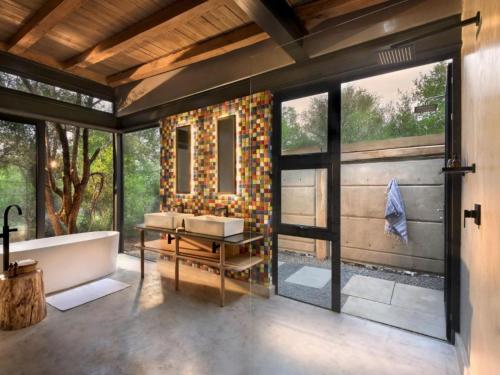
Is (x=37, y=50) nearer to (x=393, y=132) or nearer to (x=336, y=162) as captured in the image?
(x=336, y=162)

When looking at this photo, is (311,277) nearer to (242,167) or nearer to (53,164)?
(242,167)

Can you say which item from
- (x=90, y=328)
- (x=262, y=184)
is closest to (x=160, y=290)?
(x=90, y=328)

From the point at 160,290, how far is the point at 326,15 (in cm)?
332

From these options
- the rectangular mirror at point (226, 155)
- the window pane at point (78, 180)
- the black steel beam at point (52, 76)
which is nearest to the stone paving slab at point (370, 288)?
the rectangular mirror at point (226, 155)

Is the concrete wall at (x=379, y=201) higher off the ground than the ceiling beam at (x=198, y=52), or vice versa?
the ceiling beam at (x=198, y=52)

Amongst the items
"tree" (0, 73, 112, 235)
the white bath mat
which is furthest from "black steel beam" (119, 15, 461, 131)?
the white bath mat

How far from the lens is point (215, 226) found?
267 centimetres

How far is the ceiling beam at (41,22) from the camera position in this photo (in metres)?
2.09

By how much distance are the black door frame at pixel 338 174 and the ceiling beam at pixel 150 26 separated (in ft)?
3.57

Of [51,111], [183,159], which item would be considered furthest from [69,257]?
[51,111]

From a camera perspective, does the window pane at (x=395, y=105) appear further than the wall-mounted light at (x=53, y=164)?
No

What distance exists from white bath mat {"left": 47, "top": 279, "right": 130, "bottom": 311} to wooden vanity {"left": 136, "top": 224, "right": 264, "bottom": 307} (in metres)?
0.40

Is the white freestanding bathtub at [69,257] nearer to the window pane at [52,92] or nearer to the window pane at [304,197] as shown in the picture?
the window pane at [52,92]

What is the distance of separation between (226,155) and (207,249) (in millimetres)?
1188
